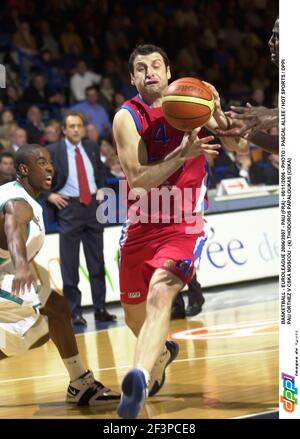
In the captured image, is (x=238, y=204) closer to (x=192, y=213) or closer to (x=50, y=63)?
(x=50, y=63)

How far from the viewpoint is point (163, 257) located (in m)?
5.77

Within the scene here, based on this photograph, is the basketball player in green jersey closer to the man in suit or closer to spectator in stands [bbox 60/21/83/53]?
the man in suit

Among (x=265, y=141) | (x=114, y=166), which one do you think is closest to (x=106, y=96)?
(x=114, y=166)

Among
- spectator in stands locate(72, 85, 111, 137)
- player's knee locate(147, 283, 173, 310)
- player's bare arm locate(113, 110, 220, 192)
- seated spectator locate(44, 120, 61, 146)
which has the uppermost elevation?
spectator in stands locate(72, 85, 111, 137)

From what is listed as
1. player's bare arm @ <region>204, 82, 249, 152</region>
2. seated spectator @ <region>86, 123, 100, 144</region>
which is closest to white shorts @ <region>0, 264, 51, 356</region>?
player's bare arm @ <region>204, 82, 249, 152</region>

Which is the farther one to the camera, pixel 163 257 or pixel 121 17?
pixel 121 17

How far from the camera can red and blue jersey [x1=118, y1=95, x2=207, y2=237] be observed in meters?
6.03

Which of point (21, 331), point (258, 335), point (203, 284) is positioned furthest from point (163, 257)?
point (203, 284)

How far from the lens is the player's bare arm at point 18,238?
5537 mm

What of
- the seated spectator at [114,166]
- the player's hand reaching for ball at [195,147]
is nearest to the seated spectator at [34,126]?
the seated spectator at [114,166]

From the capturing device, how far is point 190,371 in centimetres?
724

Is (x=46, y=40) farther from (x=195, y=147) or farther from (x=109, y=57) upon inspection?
(x=195, y=147)

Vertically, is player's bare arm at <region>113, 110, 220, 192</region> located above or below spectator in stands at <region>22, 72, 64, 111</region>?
below

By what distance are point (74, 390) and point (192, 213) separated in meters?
1.39
